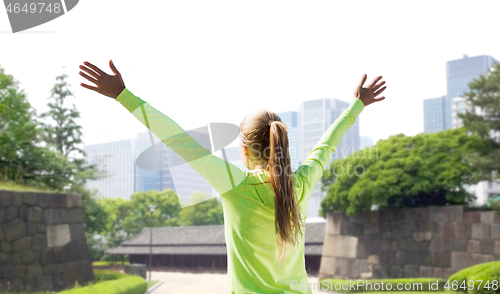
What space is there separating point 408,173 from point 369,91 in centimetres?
911

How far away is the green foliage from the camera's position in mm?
9156

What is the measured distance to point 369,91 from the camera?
1182mm

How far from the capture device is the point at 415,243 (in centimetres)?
962

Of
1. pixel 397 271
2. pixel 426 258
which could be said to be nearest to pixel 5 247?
pixel 397 271

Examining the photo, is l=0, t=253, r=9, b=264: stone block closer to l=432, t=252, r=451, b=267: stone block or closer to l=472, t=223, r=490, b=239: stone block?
l=432, t=252, r=451, b=267: stone block

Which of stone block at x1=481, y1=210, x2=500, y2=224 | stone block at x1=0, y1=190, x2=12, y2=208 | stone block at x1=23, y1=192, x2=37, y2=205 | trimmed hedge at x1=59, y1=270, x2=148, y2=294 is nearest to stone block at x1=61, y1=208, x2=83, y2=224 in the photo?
stone block at x1=23, y1=192, x2=37, y2=205

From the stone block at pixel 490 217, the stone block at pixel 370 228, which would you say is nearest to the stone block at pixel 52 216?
the stone block at pixel 370 228

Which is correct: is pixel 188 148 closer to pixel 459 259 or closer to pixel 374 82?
pixel 374 82

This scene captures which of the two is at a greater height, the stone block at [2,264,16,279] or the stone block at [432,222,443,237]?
the stone block at [432,222,443,237]

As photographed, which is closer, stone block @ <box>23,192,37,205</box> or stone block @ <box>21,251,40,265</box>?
stone block @ <box>21,251,40,265</box>

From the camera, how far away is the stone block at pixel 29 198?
7400 mm

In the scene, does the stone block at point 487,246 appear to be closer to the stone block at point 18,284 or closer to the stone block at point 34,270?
the stone block at point 34,270

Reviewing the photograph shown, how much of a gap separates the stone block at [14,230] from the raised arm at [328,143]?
7220 mm

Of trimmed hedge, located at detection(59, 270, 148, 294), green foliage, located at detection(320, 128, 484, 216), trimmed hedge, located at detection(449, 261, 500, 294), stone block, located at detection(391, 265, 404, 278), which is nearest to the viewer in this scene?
trimmed hedge, located at detection(449, 261, 500, 294)
